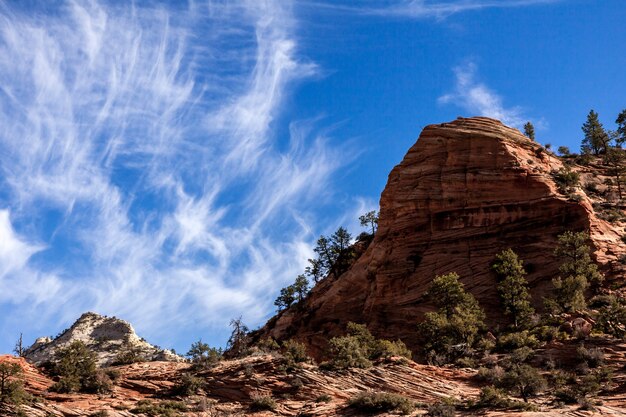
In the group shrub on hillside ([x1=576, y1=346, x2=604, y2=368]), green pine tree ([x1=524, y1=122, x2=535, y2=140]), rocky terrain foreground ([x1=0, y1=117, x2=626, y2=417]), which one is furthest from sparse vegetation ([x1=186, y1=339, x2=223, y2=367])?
green pine tree ([x1=524, y1=122, x2=535, y2=140])

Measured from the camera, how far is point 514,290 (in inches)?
2047

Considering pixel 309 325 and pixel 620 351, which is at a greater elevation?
pixel 309 325

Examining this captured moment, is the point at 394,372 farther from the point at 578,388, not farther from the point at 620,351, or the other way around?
the point at 620,351

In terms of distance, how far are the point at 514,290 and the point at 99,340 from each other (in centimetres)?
3745

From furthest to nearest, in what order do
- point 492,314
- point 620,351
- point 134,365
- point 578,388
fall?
point 492,314 < point 134,365 < point 620,351 < point 578,388

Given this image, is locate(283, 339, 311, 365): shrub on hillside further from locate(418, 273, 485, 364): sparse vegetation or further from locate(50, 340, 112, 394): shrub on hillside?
locate(50, 340, 112, 394): shrub on hillside

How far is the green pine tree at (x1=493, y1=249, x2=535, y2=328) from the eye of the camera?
166ft

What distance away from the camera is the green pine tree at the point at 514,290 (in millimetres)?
50719

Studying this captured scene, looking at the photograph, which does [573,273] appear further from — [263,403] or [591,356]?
[263,403]

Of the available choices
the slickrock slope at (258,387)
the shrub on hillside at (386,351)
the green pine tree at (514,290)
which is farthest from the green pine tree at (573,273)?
the slickrock slope at (258,387)

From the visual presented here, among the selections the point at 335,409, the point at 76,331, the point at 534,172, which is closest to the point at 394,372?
the point at 335,409

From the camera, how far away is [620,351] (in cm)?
3738

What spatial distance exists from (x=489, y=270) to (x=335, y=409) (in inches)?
1160

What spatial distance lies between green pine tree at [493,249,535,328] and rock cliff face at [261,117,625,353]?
1656mm
